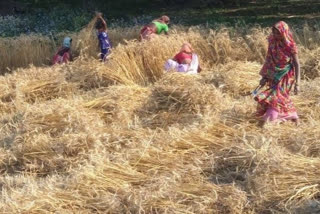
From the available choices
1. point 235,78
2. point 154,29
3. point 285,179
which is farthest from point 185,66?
point 285,179

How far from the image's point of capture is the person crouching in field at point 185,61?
21.8ft

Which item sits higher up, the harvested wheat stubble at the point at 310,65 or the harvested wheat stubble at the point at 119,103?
the harvested wheat stubble at the point at 310,65

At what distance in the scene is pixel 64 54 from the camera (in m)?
8.07

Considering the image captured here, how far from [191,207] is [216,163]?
619 mm

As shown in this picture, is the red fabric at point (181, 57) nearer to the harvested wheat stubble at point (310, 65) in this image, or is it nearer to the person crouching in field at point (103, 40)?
the person crouching in field at point (103, 40)

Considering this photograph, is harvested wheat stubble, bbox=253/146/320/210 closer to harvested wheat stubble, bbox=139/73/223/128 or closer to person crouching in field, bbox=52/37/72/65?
harvested wheat stubble, bbox=139/73/223/128

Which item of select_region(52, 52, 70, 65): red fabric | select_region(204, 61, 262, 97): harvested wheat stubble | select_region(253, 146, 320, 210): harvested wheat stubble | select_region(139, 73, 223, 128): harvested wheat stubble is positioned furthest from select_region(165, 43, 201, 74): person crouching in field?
select_region(253, 146, 320, 210): harvested wheat stubble

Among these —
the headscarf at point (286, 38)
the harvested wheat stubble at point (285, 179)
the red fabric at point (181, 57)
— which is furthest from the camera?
the red fabric at point (181, 57)

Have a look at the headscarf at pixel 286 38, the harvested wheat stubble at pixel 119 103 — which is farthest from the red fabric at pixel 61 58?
the headscarf at pixel 286 38

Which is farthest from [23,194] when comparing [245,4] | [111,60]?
[245,4]

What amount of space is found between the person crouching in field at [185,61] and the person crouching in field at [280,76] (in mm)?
1882

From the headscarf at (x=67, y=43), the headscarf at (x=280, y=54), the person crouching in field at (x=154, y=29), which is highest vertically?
the headscarf at (x=280, y=54)

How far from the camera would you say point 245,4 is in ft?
48.9

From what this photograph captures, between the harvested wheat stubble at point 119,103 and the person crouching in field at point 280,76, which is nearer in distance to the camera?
the person crouching in field at point 280,76
